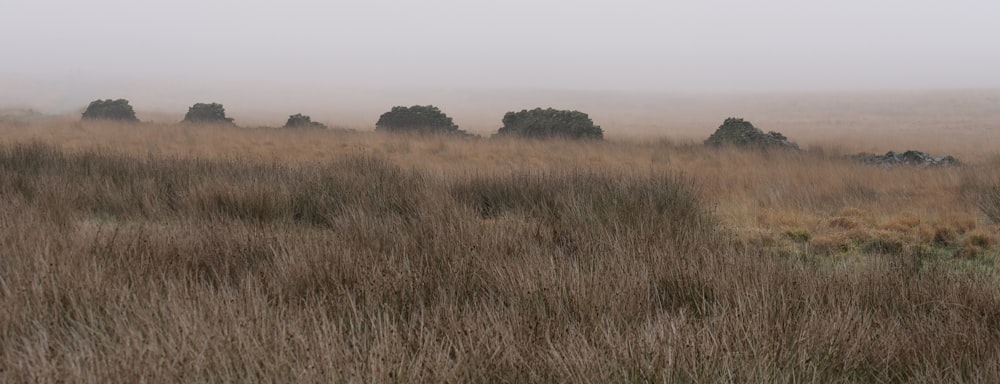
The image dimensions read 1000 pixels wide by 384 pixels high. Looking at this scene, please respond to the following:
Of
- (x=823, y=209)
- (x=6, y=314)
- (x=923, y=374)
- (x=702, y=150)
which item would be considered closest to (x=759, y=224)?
(x=823, y=209)

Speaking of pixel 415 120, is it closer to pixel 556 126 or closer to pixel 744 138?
pixel 556 126

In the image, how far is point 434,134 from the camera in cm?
1894

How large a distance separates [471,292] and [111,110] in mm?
27667

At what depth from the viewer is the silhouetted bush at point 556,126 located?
19.9 m

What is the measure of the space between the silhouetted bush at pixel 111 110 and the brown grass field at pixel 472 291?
21029 millimetres

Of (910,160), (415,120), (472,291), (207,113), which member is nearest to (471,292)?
Answer: (472,291)

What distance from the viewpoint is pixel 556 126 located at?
65.9ft

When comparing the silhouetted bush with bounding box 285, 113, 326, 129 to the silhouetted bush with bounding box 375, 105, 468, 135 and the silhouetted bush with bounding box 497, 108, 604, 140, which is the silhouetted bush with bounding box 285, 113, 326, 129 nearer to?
the silhouetted bush with bounding box 375, 105, 468, 135

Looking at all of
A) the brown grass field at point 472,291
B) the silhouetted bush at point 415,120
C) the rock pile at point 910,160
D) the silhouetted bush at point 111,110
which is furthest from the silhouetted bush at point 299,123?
the rock pile at point 910,160

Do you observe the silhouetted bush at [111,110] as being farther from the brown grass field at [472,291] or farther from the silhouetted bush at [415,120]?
the brown grass field at [472,291]

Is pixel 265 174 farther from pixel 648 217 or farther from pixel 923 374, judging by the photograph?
pixel 923 374

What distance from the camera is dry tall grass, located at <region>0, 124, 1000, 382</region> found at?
196cm

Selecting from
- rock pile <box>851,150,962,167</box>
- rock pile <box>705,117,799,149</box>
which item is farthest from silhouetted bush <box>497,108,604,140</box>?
rock pile <box>851,150,962,167</box>

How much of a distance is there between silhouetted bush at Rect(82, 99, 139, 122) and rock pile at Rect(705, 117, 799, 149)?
2263cm
